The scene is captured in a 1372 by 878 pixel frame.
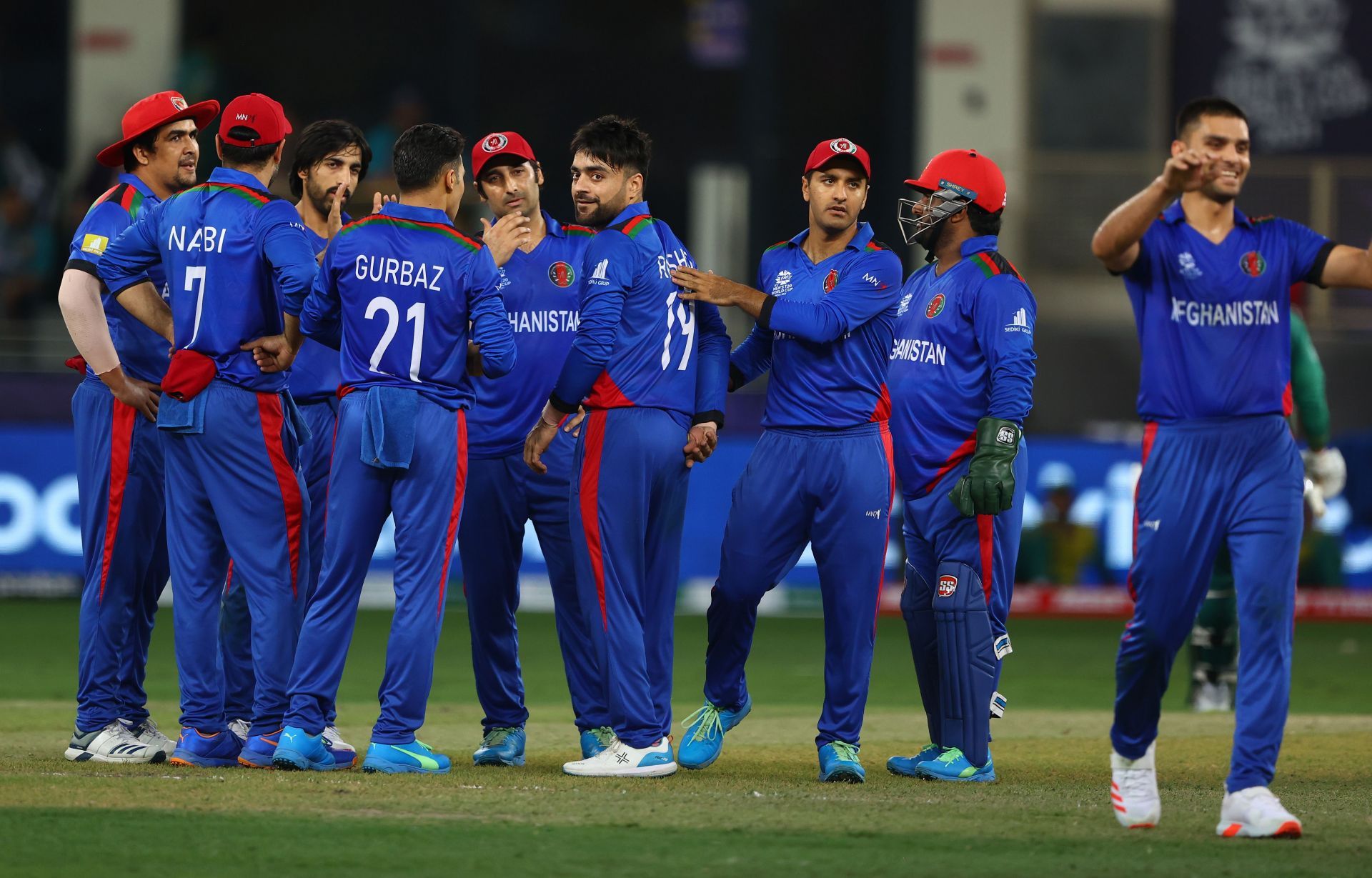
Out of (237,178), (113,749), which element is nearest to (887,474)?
(237,178)

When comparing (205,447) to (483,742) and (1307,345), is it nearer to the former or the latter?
(483,742)

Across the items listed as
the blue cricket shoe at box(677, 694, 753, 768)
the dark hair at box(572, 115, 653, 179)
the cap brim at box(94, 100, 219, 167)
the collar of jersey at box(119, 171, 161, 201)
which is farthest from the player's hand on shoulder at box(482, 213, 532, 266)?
the blue cricket shoe at box(677, 694, 753, 768)

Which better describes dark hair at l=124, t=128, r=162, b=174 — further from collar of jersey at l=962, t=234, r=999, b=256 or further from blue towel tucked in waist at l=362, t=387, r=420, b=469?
collar of jersey at l=962, t=234, r=999, b=256

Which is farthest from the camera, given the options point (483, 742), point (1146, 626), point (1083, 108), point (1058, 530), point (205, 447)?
point (1083, 108)

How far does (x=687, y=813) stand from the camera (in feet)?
21.1

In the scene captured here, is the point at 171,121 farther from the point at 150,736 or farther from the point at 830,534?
the point at 830,534

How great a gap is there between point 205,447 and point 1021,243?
12126mm

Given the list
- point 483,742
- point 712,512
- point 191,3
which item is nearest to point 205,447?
point 483,742

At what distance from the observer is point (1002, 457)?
288 inches

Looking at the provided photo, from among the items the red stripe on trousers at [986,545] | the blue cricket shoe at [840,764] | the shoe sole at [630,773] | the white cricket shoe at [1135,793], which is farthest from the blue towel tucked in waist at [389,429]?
the white cricket shoe at [1135,793]

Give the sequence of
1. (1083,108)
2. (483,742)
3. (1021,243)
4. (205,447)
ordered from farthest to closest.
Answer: (1083,108), (1021,243), (483,742), (205,447)

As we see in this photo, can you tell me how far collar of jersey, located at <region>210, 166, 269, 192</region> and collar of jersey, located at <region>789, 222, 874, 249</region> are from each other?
7.09 ft

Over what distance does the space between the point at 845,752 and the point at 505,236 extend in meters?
2.45

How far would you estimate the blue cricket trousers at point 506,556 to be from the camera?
7.80 metres
